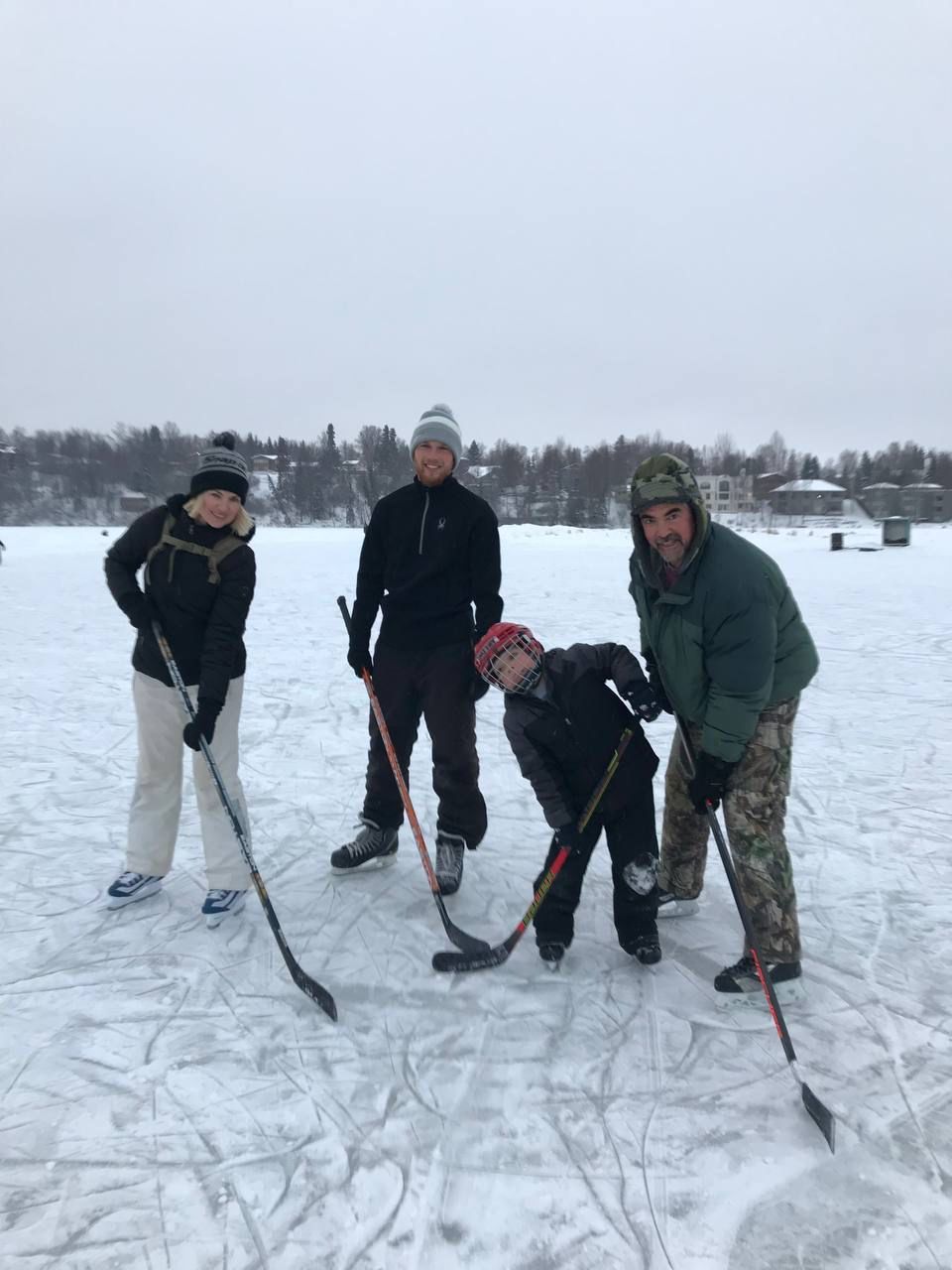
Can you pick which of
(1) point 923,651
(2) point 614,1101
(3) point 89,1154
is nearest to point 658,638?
(2) point 614,1101

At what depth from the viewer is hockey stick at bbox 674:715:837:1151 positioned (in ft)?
6.70

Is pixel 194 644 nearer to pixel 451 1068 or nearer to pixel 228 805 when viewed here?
pixel 228 805

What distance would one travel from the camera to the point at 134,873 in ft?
10.7

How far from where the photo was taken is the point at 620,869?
2807 millimetres

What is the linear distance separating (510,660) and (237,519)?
1294 mm

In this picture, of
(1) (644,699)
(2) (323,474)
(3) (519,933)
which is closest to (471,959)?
(3) (519,933)

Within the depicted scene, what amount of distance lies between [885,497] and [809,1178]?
246 feet

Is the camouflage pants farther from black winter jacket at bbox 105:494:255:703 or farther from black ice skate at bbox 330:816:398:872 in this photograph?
black winter jacket at bbox 105:494:255:703

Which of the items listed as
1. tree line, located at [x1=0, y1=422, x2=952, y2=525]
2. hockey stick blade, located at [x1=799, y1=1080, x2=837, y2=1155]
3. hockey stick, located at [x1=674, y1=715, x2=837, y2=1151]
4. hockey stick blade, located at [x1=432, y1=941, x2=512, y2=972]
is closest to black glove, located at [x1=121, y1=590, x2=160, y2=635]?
hockey stick blade, located at [x1=432, y1=941, x2=512, y2=972]

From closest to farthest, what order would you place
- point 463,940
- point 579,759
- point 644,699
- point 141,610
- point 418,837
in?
1. point 644,699
2. point 579,759
3. point 463,940
4. point 141,610
5. point 418,837

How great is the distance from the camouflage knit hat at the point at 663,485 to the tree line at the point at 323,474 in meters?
56.0

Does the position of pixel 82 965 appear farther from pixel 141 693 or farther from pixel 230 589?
pixel 230 589

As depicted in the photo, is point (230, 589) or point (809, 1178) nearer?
point (809, 1178)

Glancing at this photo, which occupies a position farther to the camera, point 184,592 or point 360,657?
point 360,657
